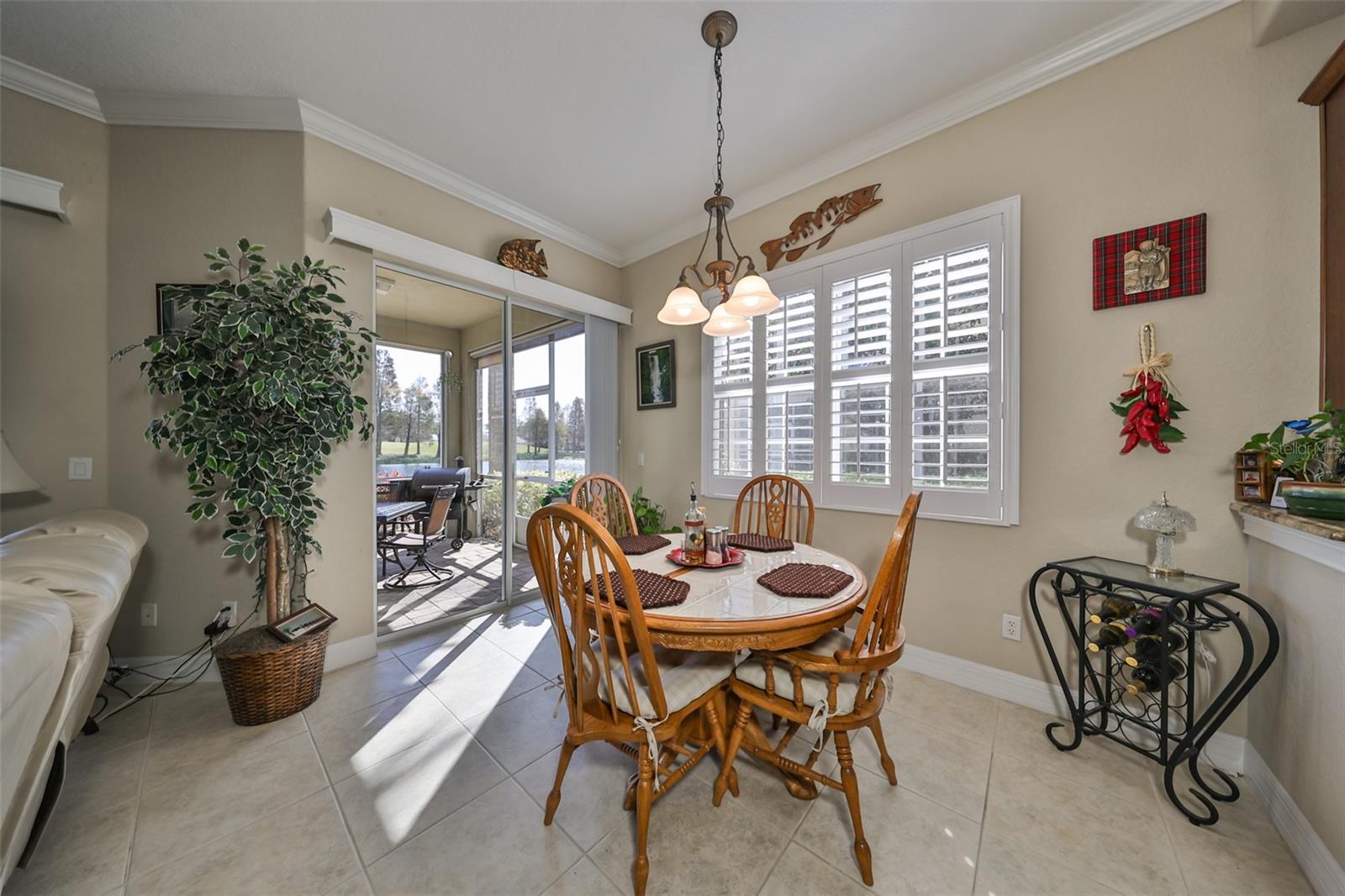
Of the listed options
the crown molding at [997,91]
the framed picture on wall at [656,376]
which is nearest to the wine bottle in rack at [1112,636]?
the crown molding at [997,91]

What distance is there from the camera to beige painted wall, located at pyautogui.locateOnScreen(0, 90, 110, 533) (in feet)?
6.66

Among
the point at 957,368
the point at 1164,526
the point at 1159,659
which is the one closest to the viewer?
the point at 1159,659

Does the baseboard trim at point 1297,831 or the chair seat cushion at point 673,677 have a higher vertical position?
the chair seat cushion at point 673,677

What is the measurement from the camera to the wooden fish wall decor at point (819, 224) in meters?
2.56

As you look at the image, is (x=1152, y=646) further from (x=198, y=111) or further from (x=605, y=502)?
(x=198, y=111)

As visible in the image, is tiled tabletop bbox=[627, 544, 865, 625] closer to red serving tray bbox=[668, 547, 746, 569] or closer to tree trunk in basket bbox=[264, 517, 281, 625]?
red serving tray bbox=[668, 547, 746, 569]

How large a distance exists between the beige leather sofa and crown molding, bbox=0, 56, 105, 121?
210 centimetres

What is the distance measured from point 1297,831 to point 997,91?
2963mm

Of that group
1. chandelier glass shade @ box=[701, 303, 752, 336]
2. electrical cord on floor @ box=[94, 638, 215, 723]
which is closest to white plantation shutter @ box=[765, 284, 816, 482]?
chandelier glass shade @ box=[701, 303, 752, 336]

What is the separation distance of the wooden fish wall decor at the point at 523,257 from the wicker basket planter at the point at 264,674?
8.21ft

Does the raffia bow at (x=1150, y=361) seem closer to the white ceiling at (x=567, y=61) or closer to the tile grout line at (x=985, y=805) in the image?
the white ceiling at (x=567, y=61)

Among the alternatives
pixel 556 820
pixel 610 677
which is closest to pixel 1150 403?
pixel 610 677

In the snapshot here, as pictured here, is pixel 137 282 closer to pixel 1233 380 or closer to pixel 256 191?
pixel 256 191

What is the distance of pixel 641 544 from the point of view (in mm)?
2072
